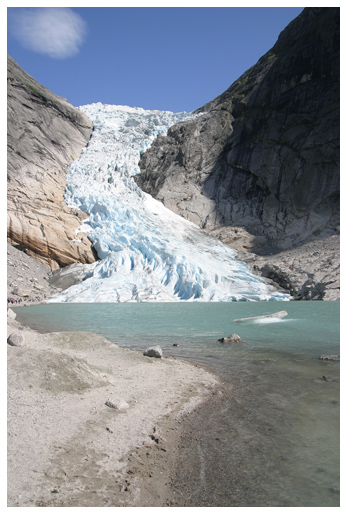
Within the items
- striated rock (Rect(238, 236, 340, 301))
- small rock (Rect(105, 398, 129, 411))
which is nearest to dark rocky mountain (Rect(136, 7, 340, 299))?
striated rock (Rect(238, 236, 340, 301))

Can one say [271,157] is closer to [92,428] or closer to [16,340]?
[16,340]

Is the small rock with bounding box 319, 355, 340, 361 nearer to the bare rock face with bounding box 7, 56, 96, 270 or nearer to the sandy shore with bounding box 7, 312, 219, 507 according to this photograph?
the sandy shore with bounding box 7, 312, 219, 507

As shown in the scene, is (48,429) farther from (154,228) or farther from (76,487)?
(154,228)

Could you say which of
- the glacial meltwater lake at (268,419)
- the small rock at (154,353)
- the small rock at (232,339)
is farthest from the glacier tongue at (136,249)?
the small rock at (154,353)

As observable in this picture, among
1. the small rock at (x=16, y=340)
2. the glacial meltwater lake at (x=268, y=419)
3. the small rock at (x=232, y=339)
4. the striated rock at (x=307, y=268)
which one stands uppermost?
the striated rock at (x=307, y=268)

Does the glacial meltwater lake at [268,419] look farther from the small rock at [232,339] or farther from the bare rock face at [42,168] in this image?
the bare rock face at [42,168]

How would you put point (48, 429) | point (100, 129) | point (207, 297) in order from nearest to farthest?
point (48, 429), point (207, 297), point (100, 129)

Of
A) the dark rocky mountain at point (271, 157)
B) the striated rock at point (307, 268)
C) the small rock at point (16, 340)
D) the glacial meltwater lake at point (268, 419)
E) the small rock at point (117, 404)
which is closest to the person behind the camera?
the glacial meltwater lake at point (268, 419)

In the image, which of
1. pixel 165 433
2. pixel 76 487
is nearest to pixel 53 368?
pixel 165 433
